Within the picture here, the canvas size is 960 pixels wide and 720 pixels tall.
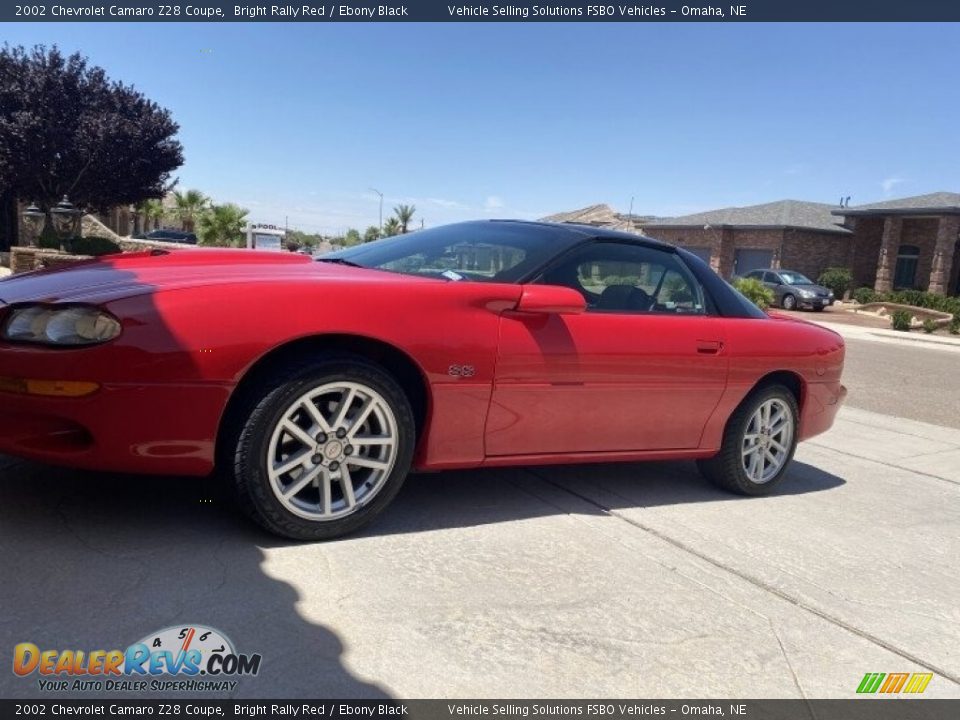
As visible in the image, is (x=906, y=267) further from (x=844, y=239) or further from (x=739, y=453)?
(x=739, y=453)

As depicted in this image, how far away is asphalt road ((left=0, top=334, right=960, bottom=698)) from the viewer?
225cm

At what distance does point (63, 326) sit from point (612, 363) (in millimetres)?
2236

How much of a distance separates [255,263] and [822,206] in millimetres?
42441

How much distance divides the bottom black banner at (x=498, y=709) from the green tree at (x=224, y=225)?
49226 mm

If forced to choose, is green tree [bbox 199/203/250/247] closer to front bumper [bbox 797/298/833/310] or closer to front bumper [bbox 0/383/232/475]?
front bumper [bbox 797/298/833/310]

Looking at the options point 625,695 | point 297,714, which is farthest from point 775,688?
point 297,714

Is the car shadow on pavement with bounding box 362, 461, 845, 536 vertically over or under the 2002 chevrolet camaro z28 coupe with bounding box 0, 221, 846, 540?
under

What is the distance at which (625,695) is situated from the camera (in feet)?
7.23

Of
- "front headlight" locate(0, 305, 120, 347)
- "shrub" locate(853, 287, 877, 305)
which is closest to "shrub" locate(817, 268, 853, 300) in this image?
"shrub" locate(853, 287, 877, 305)

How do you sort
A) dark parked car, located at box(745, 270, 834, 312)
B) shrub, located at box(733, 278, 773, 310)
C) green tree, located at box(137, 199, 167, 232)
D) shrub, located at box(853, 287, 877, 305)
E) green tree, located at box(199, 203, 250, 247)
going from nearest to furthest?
shrub, located at box(733, 278, 773, 310) → dark parked car, located at box(745, 270, 834, 312) → shrub, located at box(853, 287, 877, 305) → green tree, located at box(199, 203, 250, 247) → green tree, located at box(137, 199, 167, 232)

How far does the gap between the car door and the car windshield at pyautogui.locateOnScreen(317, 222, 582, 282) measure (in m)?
0.14

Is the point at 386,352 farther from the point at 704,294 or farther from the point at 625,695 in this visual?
the point at 704,294

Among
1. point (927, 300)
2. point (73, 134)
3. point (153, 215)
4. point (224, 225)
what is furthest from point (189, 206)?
point (927, 300)

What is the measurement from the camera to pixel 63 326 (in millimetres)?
2574
